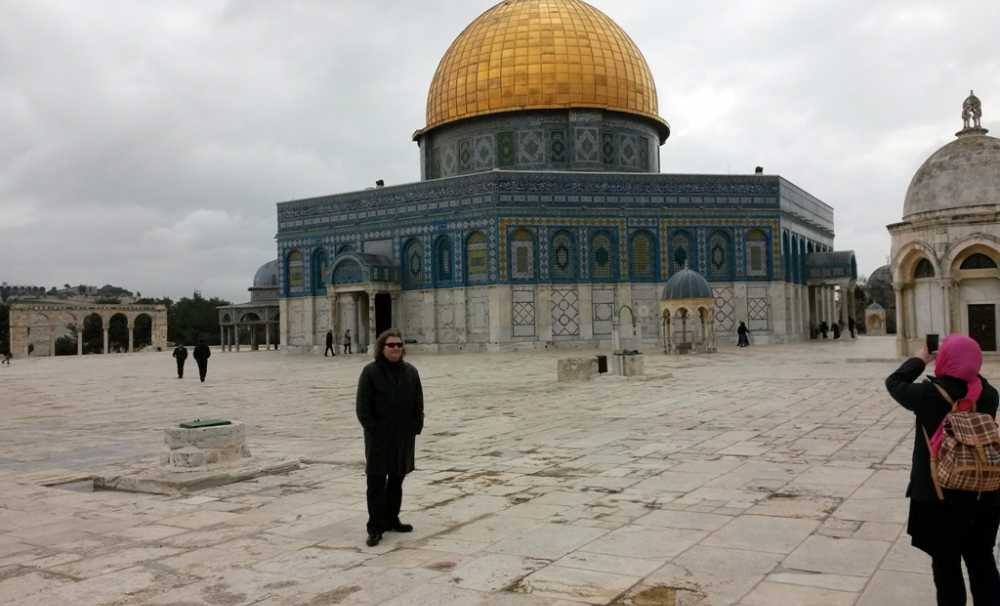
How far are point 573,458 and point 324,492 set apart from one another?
8.36ft

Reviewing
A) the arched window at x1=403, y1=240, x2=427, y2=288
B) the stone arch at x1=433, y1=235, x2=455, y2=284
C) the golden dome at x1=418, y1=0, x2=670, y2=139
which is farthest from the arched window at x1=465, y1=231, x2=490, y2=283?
the golden dome at x1=418, y1=0, x2=670, y2=139

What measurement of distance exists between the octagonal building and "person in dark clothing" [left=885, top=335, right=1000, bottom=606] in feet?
98.4

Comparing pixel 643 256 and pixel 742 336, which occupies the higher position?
pixel 643 256

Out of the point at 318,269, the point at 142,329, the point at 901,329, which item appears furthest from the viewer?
the point at 142,329

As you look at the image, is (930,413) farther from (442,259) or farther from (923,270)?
(442,259)

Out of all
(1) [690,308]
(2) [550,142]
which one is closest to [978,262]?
(1) [690,308]

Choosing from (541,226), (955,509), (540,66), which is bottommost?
(955,509)

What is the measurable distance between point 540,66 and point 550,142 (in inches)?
135

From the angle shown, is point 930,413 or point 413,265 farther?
point 413,265

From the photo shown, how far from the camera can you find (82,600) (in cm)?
450

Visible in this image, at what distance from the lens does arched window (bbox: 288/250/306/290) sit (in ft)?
132

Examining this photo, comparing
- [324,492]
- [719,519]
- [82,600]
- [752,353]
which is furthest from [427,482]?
[752,353]

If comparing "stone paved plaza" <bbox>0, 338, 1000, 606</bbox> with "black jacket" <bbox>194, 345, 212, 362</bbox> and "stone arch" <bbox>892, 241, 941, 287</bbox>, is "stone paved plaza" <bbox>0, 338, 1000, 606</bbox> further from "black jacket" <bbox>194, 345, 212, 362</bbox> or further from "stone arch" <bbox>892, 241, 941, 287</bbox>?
"stone arch" <bbox>892, 241, 941, 287</bbox>

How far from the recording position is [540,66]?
38031 mm
